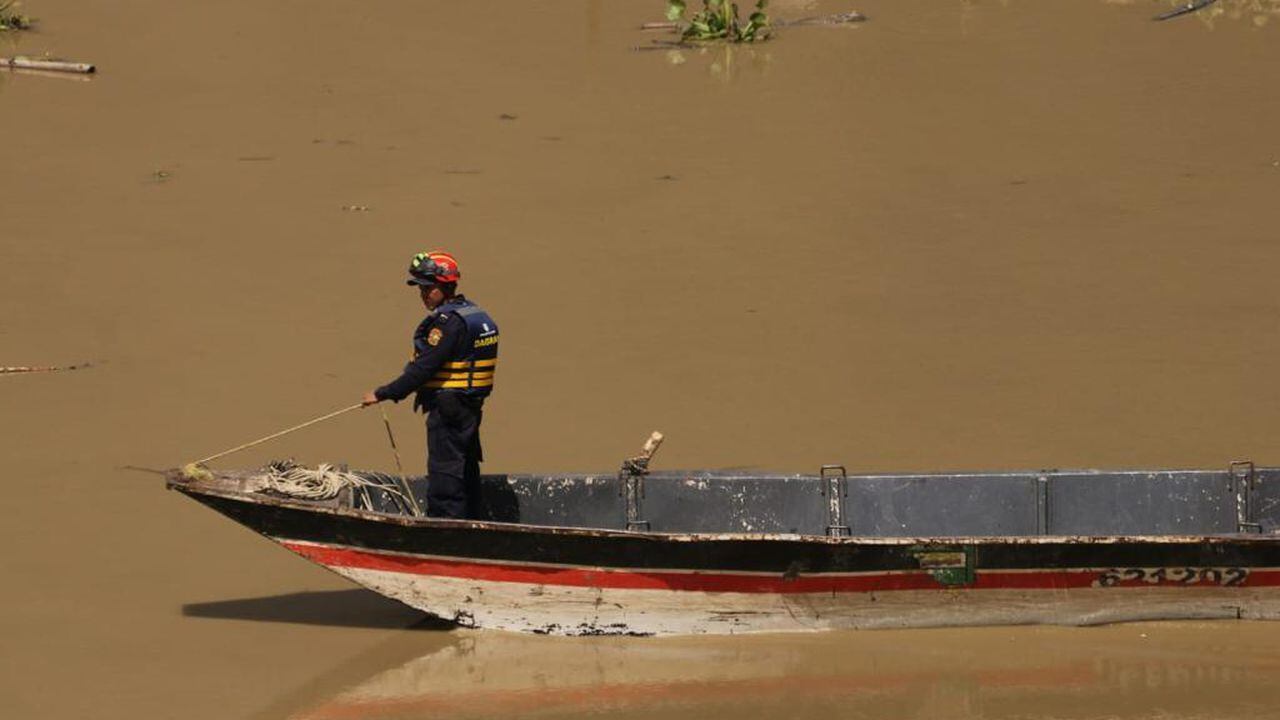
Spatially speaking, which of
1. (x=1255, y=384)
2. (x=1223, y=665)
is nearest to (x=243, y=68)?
(x=1255, y=384)

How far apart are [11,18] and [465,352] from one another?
11.8m

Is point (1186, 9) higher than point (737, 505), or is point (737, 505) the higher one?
point (1186, 9)

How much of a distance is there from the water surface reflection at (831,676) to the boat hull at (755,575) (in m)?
0.09

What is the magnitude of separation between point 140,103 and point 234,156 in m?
1.63

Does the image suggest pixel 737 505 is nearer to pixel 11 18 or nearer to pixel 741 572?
→ pixel 741 572

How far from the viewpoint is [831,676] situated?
957 centimetres

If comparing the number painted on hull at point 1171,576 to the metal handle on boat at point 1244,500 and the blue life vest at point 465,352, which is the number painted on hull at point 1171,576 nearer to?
the metal handle on boat at point 1244,500

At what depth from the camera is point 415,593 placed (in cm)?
981

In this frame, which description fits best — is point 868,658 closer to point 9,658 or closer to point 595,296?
point 9,658

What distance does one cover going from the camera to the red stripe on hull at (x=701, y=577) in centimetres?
971

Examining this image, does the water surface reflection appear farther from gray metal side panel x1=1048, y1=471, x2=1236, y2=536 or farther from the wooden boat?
gray metal side panel x1=1048, y1=471, x2=1236, y2=536

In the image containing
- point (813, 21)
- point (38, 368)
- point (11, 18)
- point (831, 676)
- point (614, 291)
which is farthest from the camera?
point (813, 21)

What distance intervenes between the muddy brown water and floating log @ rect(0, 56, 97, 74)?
0.71ft

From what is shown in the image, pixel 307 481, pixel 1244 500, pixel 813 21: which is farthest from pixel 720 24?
pixel 307 481
